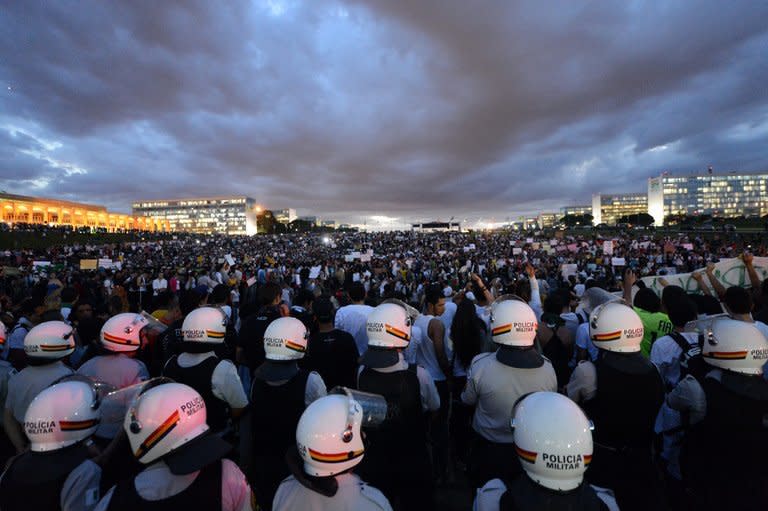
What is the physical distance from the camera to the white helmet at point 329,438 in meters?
1.66

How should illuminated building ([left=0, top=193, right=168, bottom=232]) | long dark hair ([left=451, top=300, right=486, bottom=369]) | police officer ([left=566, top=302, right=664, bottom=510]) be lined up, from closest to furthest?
police officer ([left=566, top=302, right=664, bottom=510]) → long dark hair ([left=451, top=300, right=486, bottom=369]) → illuminated building ([left=0, top=193, right=168, bottom=232])

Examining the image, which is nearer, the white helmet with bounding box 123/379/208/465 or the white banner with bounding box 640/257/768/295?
the white helmet with bounding box 123/379/208/465

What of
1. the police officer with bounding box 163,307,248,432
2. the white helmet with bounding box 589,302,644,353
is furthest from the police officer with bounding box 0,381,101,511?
the white helmet with bounding box 589,302,644,353

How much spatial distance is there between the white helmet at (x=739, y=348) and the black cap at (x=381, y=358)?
230cm

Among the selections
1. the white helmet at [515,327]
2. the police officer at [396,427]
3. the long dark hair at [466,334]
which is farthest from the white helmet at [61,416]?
the long dark hair at [466,334]

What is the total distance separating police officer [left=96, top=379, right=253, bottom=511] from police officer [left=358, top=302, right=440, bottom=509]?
3.94 feet

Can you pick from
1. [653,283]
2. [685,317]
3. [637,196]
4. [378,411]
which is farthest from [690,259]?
[637,196]

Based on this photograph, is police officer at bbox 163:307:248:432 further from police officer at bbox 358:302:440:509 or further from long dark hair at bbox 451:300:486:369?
long dark hair at bbox 451:300:486:369

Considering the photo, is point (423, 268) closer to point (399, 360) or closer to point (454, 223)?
A: point (399, 360)

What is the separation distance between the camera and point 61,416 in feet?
6.66

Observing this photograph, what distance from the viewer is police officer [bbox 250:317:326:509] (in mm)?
2842

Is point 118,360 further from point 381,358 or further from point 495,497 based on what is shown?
point 495,497

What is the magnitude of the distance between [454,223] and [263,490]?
114552mm

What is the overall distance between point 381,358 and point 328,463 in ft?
4.25
